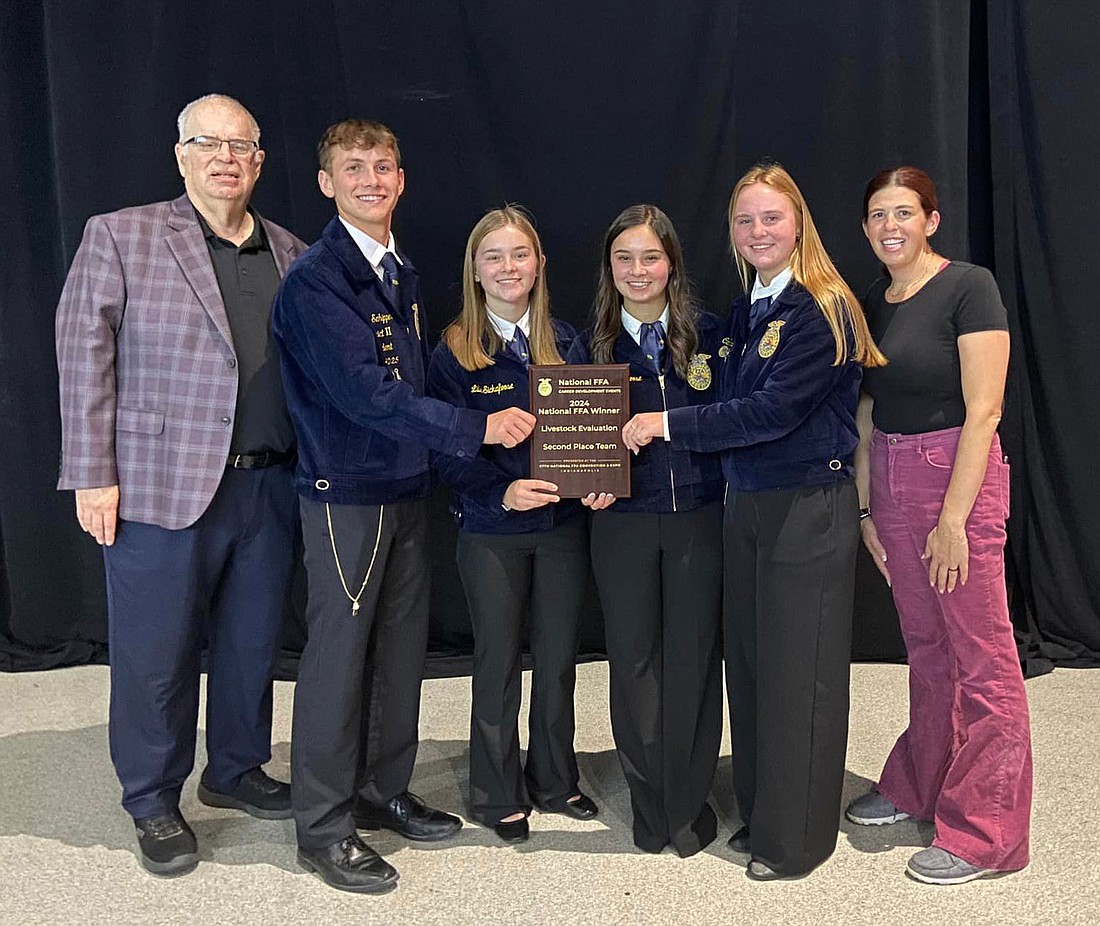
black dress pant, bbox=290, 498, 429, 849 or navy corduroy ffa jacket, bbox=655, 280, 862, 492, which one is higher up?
navy corduroy ffa jacket, bbox=655, 280, 862, 492

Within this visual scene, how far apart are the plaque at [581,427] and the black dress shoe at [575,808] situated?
0.89 m

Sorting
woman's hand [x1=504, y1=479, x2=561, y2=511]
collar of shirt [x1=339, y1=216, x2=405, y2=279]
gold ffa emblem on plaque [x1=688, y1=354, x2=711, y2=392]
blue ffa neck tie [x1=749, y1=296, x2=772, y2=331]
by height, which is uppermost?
collar of shirt [x1=339, y1=216, x2=405, y2=279]

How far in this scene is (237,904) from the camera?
2.40m

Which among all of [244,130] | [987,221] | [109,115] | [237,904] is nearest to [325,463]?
[244,130]

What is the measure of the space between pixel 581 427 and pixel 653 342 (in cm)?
29

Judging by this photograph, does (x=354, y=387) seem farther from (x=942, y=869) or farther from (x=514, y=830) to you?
(x=942, y=869)

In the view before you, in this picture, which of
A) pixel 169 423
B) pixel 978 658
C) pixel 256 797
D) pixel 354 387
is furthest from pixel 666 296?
pixel 256 797

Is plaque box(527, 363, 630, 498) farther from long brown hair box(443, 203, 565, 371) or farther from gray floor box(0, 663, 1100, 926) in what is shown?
gray floor box(0, 663, 1100, 926)

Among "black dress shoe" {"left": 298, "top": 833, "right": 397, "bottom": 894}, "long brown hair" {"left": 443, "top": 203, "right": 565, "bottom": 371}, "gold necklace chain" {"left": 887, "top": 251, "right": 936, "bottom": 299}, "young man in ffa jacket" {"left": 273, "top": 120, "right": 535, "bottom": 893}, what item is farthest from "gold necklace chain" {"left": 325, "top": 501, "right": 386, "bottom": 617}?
"gold necklace chain" {"left": 887, "top": 251, "right": 936, "bottom": 299}

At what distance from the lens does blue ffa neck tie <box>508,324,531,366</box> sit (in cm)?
261

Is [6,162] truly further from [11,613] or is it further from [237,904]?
[237,904]

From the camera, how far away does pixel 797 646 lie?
2.40 meters

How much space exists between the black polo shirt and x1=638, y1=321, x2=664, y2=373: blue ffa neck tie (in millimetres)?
911

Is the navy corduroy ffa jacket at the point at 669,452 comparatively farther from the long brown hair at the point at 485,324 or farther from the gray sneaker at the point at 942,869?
the gray sneaker at the point at 942,869
